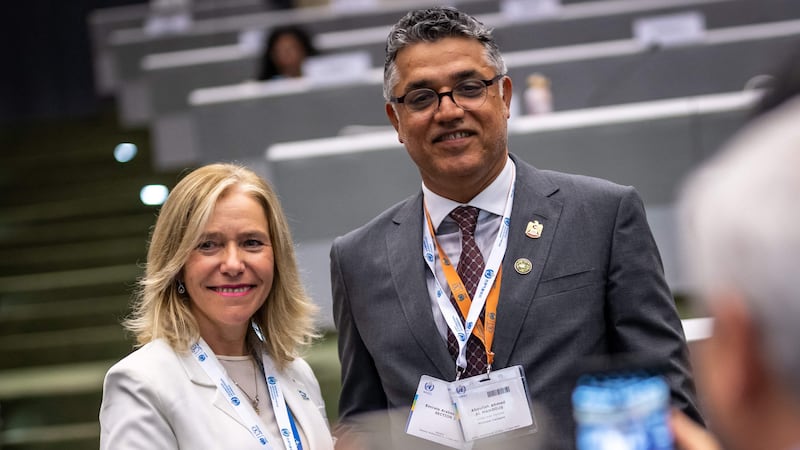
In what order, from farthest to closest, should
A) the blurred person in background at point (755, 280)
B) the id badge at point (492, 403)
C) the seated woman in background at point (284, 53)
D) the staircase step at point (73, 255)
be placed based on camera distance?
the seated woman in background at point (284, 53) < the staircase step at point (73, 255) < the id badge at point (492, 403) < the blurred person in background at point (755, 280)

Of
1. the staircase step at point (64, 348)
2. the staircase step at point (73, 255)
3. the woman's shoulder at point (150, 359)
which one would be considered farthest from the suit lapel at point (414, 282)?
the staircase step at point (73, 255)

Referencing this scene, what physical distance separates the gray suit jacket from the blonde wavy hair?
0.19 meters

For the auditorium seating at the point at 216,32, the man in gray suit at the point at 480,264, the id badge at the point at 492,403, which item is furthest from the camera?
the auditorium seating at the point at 216,32

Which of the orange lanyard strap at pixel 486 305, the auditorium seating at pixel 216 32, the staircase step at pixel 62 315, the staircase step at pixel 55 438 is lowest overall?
the staircase step at pixel 55 438

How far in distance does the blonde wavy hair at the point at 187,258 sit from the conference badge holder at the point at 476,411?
54 centimetres

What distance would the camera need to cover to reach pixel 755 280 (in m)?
0.70

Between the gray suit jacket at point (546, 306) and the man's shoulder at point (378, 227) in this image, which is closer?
the gray suit jacket at point (546, 306)

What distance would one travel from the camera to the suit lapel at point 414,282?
2186 mm

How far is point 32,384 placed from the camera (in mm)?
5082

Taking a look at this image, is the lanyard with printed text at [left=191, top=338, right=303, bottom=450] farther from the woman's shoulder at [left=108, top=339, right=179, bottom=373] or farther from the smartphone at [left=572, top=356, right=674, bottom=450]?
the smartphone at [left=572, top=356, right=674, bottom=450]

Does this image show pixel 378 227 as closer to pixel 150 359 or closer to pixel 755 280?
pixel 150 359

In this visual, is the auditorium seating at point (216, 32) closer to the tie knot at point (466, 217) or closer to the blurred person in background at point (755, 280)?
the tie knot at point (466, 217)

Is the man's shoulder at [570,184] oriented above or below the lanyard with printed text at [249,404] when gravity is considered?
above

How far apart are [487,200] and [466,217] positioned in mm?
69
